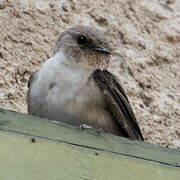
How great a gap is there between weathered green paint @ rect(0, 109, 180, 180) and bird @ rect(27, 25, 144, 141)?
1.77 feet

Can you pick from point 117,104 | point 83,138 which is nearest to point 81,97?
point 117,104

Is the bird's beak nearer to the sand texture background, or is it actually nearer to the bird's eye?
the bird's eye

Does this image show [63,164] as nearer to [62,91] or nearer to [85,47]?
[62,91]

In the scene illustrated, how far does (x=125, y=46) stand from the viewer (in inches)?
163

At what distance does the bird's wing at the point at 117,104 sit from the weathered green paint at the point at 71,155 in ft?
1.93

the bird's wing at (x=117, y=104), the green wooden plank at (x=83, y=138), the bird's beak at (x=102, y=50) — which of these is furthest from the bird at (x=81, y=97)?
the green wooden plank at (x=83, y=138)

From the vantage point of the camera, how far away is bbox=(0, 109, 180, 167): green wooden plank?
2090 millimetres

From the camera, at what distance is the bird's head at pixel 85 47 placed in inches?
120

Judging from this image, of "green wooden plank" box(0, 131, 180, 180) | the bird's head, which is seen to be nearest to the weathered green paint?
"green wooden plank" box(0, 131, 180, 180)

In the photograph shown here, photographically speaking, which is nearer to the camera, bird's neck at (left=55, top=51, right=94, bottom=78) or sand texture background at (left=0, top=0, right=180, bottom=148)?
bird's neck at (left=55, top=51, right=94, bottom=78)

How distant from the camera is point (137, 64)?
4070 mm

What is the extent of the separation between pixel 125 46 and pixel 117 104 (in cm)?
139

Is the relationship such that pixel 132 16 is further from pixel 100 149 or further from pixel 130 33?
pixel 100 149

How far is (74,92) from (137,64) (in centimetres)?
142
